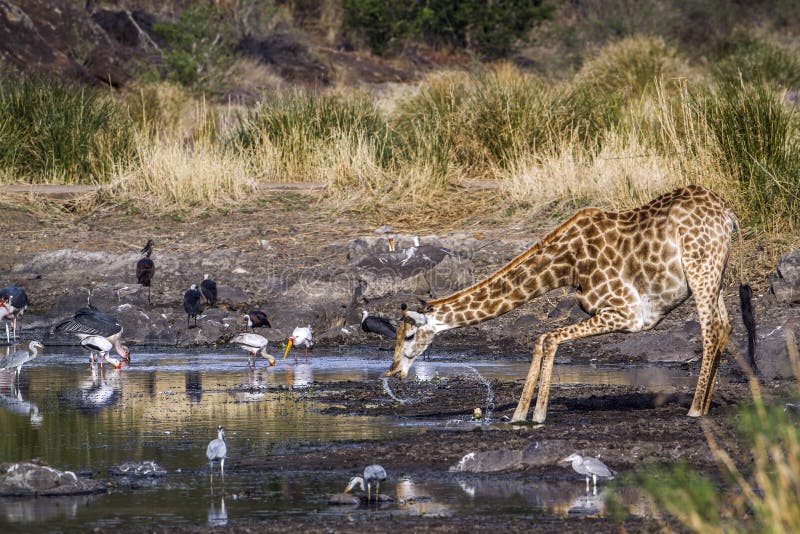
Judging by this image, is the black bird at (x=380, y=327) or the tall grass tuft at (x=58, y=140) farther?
the tall grass tuft at (x=58, y=140)

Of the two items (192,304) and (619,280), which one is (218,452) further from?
(192,304)

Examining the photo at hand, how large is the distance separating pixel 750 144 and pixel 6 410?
31.4ft

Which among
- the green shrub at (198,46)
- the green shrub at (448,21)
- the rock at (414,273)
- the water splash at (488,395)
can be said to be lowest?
the water splash at (488,395)

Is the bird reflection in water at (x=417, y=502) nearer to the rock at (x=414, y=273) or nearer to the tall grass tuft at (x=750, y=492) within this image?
the tall grass tuft at (x=750, y=492)

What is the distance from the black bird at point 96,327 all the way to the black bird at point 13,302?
1.44m

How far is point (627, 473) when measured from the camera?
738 centimetres

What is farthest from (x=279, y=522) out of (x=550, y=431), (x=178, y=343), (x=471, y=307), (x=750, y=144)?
(x=750, y=144)

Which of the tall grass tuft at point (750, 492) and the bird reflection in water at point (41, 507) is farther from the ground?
the tall grass tuft at point (750, 492)

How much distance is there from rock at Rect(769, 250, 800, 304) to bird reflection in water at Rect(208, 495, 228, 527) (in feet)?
28.5

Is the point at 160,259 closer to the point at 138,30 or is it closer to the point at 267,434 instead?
the point at 267,434

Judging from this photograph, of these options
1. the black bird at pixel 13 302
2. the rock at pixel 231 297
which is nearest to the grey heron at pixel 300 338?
the rock at pixel 231 297

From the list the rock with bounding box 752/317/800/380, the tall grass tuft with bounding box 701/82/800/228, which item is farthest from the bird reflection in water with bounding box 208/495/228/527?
the tall grass tuft with bounding box 701/82/800/228

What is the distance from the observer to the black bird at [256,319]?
14789mm

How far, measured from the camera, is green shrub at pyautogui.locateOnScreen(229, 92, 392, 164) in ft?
72.2
